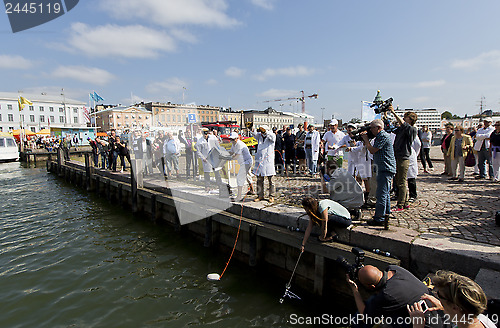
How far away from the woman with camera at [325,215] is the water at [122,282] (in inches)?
59.9

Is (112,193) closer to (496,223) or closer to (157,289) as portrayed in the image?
(157,289)

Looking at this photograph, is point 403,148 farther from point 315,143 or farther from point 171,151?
point 171,151

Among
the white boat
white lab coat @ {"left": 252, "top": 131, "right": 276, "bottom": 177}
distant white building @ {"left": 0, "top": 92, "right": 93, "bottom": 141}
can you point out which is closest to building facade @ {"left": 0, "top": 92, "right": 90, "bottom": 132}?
distant white building @ {"left": 0, "top": 92, "right": 93, "bottom": 141}

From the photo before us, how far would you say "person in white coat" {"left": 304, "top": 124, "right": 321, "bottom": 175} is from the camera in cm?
1023

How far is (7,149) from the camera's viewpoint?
1184 inches

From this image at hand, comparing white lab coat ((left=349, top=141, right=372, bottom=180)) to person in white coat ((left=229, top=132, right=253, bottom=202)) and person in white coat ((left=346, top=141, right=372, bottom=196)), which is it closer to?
person in white coat ((left=346, top=141, right=372, bottom=196))

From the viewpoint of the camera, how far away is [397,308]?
2.88 meters

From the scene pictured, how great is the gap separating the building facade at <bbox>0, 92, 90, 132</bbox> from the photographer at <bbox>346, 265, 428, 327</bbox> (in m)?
76.0

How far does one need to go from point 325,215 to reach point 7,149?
37807 mm

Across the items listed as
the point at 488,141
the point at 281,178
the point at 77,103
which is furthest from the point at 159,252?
the point at 77,103

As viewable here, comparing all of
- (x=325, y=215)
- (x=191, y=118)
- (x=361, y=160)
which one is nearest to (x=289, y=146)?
(x=191, y=118)

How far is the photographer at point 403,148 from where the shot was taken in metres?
5.64

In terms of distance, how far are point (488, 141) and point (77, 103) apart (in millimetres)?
Result: 93035

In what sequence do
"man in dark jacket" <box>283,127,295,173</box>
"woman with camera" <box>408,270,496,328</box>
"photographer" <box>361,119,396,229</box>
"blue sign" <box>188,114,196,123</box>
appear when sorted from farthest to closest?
"man in dark jacket" <box>283,127,295,173</box> → "blue sign" <box>188,114,196,123</box> → "photographer" <box>361,119,396,229</box> → "woman with camera" <box>408,270,496,328</box>
